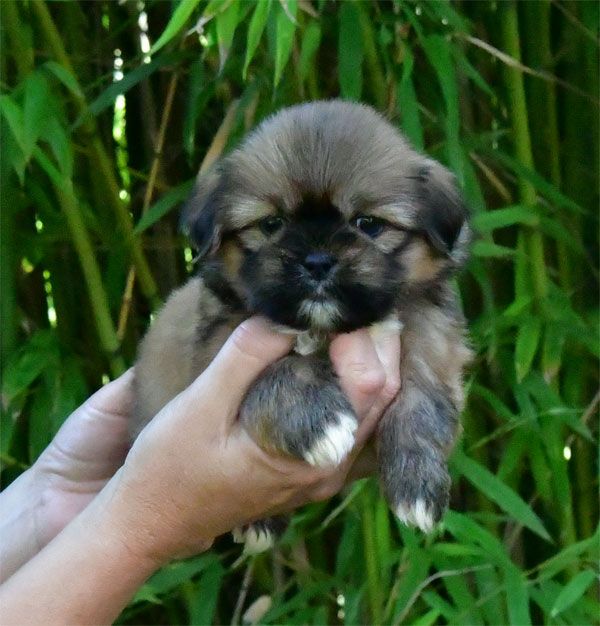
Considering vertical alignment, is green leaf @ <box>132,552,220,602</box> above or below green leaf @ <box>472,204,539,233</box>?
below

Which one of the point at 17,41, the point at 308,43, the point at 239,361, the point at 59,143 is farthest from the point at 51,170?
the point at 239,361

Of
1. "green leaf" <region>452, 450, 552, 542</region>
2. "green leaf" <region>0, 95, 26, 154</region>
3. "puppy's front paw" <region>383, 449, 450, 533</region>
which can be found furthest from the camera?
"green leaf" <region>452, 450, 552, 542</region>

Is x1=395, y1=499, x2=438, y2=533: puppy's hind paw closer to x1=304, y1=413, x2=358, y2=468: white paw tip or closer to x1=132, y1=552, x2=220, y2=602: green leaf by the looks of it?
x1=304, y1=413, x2=358, y2=468: white paw tip

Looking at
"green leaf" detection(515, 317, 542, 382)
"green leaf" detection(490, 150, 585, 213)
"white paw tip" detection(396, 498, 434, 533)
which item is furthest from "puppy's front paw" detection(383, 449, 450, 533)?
"green leaf" detection(490, 150, 585, 213)

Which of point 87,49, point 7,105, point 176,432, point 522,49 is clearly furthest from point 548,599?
point 87,49

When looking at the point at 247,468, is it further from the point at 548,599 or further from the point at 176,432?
the point at 548,599

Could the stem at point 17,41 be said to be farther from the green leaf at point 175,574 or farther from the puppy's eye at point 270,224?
the green leaf at point 175,574

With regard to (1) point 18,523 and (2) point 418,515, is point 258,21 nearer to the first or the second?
(2) point 418,515

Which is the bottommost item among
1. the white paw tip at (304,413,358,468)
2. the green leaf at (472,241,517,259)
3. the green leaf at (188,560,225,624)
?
the green leaf at (188,560,225,624)
